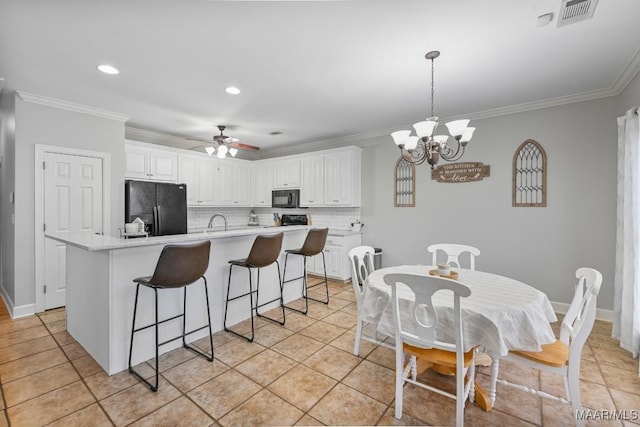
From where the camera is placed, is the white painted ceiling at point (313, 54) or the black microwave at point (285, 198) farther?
the black microwave at point (285, 198)

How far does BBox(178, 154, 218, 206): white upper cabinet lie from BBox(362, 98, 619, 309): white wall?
12.5ft

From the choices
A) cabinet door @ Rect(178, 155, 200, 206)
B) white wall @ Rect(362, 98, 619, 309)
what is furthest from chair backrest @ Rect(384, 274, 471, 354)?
cabinet door @ Rect(178, 155, 200, 206)

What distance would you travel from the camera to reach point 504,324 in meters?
1.71

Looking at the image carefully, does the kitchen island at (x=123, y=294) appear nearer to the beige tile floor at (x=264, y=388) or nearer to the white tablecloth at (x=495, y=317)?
the beige tile floor at (x=264, y=388)

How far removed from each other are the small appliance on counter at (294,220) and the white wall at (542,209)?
2199 mm

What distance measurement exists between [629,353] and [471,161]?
2598mm

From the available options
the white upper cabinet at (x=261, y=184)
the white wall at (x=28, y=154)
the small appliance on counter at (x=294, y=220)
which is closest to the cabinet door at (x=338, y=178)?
the small appliance on counter at (x=294, y=220)

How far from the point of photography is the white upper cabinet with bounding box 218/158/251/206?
5.91 m

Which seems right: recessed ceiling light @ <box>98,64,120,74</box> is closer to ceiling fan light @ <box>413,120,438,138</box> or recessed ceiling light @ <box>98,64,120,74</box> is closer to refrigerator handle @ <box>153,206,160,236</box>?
refrigerator handle @ <box>153,206,160,236</box>

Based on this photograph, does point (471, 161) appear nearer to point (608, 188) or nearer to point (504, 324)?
point (608, 188)

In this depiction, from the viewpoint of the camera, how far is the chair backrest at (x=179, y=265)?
6.88 ft

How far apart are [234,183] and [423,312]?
516 cm

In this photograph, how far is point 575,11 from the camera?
1917mm

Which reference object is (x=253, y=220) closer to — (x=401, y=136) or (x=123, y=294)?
(x=123, y=294)
